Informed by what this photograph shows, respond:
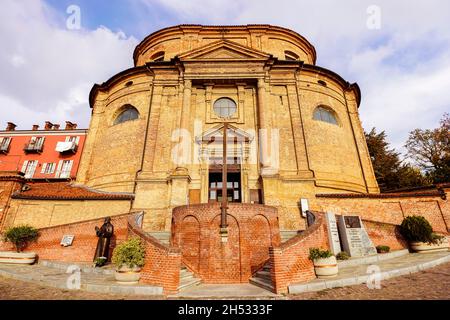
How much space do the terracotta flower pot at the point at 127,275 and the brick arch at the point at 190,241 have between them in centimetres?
215

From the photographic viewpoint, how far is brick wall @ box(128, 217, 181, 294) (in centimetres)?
706

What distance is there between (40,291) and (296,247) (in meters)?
7.68

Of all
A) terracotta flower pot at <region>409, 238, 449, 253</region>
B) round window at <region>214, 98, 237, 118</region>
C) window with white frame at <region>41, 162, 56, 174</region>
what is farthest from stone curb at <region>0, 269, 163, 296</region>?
window with white frame at <region>41, 162, 56, 174</region>

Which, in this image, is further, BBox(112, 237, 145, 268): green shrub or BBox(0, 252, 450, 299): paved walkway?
BBox(112, 237, 145, 268): green shrub

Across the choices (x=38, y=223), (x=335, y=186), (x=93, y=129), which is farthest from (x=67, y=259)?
(x=335, y=186)

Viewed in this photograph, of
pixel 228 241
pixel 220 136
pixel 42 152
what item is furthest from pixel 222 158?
pixel 42 152

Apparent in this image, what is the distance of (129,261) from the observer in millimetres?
7602

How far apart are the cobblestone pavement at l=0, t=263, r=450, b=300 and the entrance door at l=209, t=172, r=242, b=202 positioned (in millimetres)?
9878

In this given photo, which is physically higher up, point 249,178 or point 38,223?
point 249,178

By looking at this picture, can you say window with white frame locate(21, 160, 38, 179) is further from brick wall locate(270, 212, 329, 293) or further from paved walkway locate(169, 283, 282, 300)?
brick wall locate(270, 212, 329, 293)

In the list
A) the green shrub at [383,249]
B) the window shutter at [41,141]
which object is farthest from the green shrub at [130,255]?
the window shutter at [41,141]

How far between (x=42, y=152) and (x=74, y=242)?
21024 millimetres
